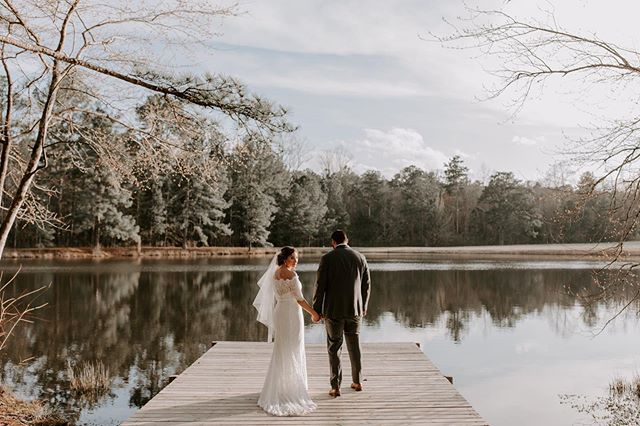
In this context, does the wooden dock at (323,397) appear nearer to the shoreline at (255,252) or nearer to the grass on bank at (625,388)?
the grass on bank at (625,388)

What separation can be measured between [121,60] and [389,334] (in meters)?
9.88

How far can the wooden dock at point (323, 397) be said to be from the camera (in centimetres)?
582

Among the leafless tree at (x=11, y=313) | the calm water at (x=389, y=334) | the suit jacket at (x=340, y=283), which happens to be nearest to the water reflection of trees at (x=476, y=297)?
the calm water at (x=389, y=334)

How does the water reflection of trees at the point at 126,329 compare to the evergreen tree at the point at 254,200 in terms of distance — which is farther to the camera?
the evergreen tree at the point at 254,200

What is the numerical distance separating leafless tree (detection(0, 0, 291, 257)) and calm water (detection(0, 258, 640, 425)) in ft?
13.7

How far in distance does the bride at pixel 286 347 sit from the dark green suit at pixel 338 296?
18cm

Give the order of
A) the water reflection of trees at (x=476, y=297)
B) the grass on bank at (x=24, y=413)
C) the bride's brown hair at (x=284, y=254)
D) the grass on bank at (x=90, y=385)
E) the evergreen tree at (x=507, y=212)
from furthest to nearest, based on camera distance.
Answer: the evergreen tree at (x=507, y=212) → the water reflection of trees at (x=476, y=297) → the grass on bank at (x=90, y=385) → the grass on bank at (x=24, y=413) → the bride's brown hair at (x=284, y=254)

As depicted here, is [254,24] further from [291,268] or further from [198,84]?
[291,268]

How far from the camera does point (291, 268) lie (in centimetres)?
652

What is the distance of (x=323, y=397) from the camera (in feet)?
21.7

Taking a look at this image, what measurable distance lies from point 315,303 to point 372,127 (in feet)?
200

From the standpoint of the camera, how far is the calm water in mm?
10141

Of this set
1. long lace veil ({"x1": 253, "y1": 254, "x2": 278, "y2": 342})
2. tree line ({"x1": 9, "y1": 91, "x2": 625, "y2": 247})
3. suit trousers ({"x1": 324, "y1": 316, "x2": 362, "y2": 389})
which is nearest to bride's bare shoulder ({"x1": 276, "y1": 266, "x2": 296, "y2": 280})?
long lace veil ({"x1": 253, "y1": 254, "x2": 278, "y2": 342})

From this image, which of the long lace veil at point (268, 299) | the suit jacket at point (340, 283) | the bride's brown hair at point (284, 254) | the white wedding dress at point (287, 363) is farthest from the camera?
the long lace veil at point (268, 299)
